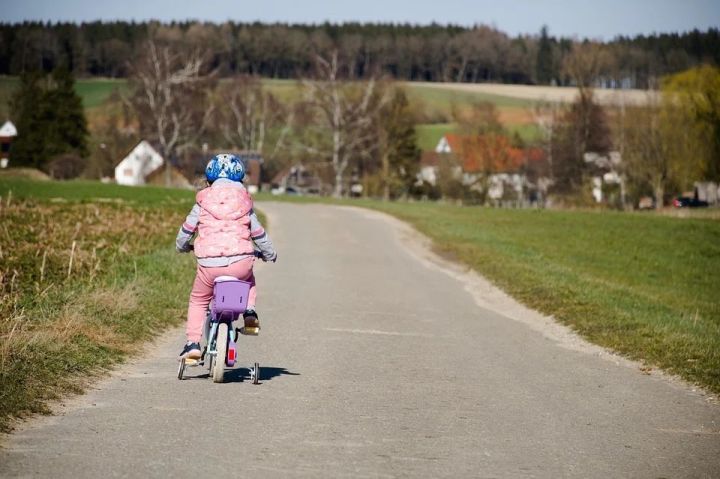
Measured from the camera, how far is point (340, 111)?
291 feet

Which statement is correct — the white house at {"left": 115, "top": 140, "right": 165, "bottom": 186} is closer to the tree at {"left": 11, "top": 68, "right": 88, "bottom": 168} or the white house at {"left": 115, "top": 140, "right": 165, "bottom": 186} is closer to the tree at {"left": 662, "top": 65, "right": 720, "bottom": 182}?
the tree at {"left": 11, "top": 68, "right": 88, "bottom": 168}

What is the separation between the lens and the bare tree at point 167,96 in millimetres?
87875

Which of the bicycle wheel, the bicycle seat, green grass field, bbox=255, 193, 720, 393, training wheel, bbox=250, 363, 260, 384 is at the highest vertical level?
the bicycle seat

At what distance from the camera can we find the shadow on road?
10102 millimetres

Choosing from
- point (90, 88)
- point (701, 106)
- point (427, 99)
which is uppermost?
point (90, 88)

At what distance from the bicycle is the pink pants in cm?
7

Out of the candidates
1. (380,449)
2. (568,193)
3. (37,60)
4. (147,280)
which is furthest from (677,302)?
(37,60)

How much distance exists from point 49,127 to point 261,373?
10151 centimetres

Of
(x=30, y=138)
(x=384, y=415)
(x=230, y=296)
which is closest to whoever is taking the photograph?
(x=384, y=415)

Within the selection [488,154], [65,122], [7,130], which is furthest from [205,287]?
[7,130]

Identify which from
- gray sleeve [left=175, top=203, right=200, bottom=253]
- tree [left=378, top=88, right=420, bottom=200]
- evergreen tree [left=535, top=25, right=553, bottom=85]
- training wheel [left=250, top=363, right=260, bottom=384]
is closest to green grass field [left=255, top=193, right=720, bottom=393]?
training wheel [left=250, top=363, right=260, bottom=384]

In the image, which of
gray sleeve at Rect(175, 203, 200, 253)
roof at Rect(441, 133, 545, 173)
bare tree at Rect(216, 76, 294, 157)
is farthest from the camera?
bare tree at Rect(216, 76, 294, 157)

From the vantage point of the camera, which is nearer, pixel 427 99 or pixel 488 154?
pixel 488 154

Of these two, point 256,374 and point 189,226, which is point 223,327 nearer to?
point 256,374
